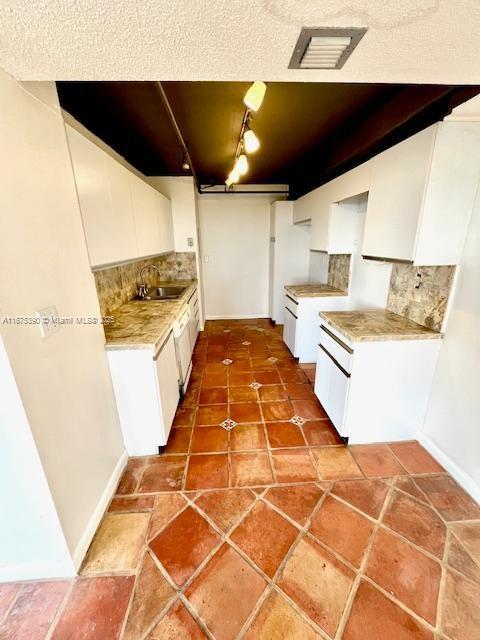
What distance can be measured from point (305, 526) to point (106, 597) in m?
1.01

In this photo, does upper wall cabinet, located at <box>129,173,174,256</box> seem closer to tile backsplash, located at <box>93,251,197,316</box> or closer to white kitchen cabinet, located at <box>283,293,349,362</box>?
tile backsplash, located at <box>93,251,197,316</box>

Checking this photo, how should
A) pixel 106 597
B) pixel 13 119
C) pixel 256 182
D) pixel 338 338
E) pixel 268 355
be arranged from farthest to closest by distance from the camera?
pixel 256 182
pixel 268 355
pixel 338 338
pixel 106 597
pixel 13 119

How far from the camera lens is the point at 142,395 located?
5.78ft

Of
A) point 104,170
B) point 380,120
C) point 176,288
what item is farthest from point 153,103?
point 176,288

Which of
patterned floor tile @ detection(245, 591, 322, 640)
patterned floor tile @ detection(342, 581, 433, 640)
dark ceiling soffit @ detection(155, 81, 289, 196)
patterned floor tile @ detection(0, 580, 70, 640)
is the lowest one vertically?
patterned floor tile @ detection(0, 580, 70, 640)

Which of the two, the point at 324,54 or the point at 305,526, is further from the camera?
the point at 305,526

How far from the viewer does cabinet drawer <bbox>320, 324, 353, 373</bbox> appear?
1833mm

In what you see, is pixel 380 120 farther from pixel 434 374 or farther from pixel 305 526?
pixel 305 526

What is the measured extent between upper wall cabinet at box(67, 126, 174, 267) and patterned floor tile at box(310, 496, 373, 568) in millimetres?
1973

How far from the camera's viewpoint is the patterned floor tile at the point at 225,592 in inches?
41.2

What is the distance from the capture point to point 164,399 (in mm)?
1904

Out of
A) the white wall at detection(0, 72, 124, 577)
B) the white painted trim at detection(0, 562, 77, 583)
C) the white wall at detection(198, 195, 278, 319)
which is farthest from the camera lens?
the white wall at detection(198, 195, 278, 319)

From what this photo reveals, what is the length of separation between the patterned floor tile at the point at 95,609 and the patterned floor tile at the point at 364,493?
123 centimetres

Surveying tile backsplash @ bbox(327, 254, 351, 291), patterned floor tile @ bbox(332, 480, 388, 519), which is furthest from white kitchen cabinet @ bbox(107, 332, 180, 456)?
tile backsplash @ bbox(327, 254, 351, 291)
